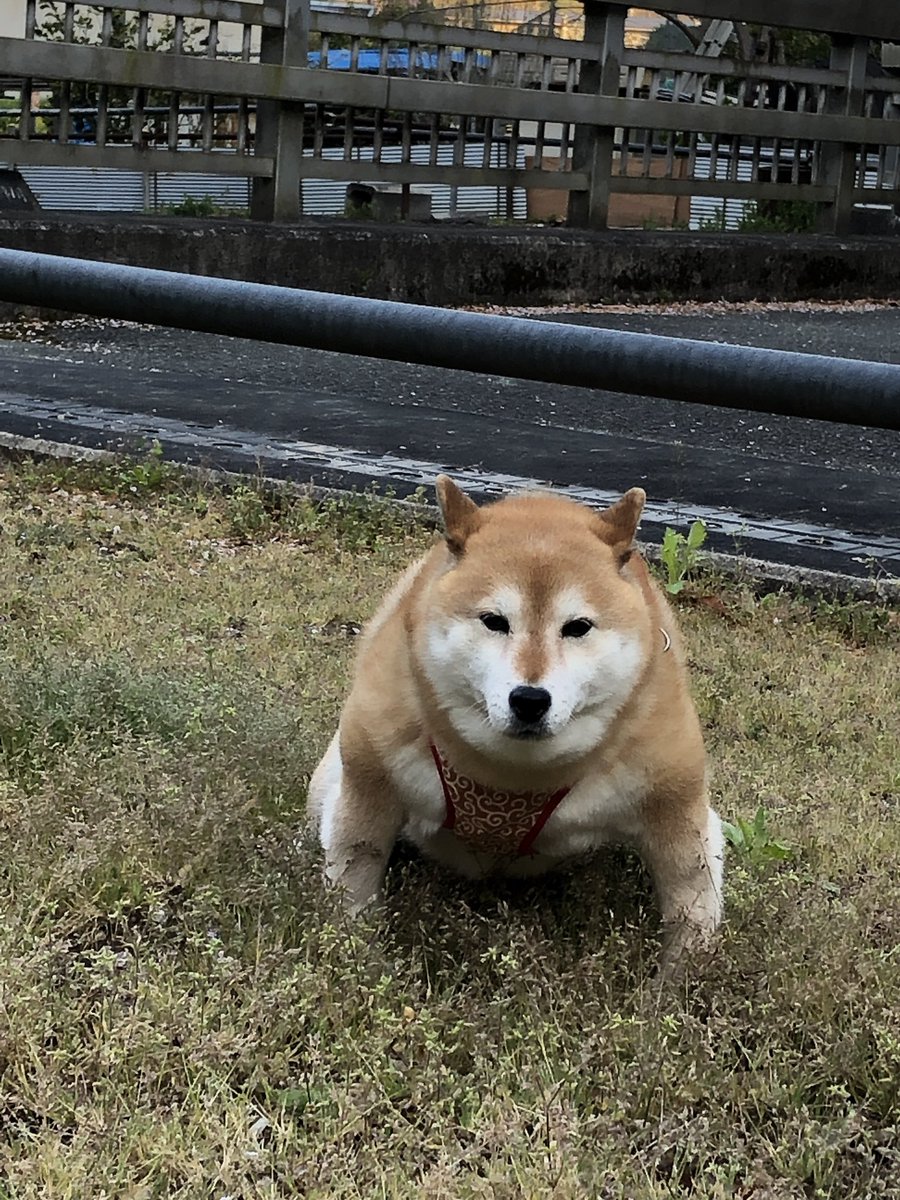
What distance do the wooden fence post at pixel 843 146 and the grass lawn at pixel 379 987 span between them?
44.9ft

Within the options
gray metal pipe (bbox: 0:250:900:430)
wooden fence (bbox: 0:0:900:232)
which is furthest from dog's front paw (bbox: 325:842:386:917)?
wooden fence (bbox: 0:0:900:232)

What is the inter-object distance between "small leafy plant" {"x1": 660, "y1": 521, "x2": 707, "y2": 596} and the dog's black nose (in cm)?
268

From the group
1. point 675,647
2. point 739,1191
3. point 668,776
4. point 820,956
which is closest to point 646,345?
point 675,647

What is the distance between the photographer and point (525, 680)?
8.57ft

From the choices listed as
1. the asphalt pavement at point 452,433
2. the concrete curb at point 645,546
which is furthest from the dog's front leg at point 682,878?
the asphalt pavement at point 452,433

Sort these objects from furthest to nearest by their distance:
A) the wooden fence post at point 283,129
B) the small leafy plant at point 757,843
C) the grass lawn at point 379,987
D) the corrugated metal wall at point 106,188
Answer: the corrugated metal wall at point 106,188 → the wooden fence post at point 283,129 → the small leafy plant at point 757,843 → the grass lawn at point 379,987

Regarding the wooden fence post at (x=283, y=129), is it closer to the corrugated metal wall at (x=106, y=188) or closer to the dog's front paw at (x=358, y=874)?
the corrugated metal wall at (x=106, y=188)

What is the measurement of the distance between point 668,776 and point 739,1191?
29.6 inches

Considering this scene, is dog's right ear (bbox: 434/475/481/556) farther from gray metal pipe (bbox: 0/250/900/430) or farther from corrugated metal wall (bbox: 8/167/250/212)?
corrugated metal wall (bbox: 8/167/250/212)

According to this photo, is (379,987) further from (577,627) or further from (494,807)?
(577,627)

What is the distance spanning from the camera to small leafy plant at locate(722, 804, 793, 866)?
3357 mm

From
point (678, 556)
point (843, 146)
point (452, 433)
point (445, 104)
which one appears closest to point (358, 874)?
point (678, 556)

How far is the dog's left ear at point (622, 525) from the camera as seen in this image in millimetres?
2898

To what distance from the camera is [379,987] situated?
265cm
